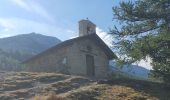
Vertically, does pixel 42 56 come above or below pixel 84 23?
below

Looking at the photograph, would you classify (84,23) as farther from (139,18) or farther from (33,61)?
(139,18)

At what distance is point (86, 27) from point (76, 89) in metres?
18.5

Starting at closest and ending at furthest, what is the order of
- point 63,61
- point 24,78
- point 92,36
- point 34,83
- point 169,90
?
point 169,90 → point 34,83 → point 24,78 → point 63,61 → point 92,36

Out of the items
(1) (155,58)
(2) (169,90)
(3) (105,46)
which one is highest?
(3) (105,46)

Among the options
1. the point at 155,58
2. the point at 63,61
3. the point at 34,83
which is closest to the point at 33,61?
the point at 63,61

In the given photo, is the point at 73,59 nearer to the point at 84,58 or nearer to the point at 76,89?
the point at 84,58

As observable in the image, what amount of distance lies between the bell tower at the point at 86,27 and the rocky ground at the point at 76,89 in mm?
12388

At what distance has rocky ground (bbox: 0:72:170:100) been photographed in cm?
2157

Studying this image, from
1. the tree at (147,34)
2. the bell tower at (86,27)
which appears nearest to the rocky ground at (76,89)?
the tree at (147,34)

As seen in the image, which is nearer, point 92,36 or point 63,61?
point 63,61

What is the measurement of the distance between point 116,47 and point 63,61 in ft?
32.9

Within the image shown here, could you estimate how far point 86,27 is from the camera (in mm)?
41625

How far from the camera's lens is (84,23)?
135ft

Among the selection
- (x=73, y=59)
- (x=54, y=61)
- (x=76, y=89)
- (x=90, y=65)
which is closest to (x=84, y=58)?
(x=90, y=65)
